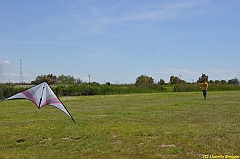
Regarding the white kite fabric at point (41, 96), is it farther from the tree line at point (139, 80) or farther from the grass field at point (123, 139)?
the tree line at point (139, 80)

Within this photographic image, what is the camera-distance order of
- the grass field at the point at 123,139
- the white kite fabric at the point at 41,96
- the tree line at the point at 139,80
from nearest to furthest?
the grass field at the point at 123,139, the white kite fabric at the point at 41,96, the tree line at the point at 139,80

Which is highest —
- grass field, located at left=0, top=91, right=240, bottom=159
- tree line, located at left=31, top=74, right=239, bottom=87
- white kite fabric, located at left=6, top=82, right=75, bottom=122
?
tree line, located at left=31, top=74, right=239, bottom=87

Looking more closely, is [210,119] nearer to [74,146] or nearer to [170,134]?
[170,134]

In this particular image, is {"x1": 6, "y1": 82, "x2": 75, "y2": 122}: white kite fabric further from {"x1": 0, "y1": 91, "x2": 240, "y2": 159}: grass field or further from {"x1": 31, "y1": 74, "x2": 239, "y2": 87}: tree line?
{"x1": 31, "y1": 74, "x2": 239, "y2": 87}: tree line

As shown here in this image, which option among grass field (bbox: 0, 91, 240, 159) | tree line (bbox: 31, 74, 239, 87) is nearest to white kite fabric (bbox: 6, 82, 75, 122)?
grass field (bbox: 0, 91, 240, 159)

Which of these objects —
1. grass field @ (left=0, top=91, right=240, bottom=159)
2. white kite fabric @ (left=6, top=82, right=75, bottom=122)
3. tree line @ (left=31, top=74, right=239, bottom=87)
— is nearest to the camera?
grass field @ (left=0, top=91, right=240, bottom=159)

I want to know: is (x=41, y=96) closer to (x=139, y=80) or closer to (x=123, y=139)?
(x=123, y=139)

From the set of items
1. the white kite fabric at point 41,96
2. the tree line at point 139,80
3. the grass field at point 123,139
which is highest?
the tree line at point 139,80

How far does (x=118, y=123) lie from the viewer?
41.5 feet

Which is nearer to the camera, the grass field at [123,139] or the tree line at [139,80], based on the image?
the grass field at [123,139]

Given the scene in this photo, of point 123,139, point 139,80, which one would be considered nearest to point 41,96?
point 123,139

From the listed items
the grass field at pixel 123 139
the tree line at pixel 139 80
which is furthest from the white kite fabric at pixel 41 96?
the tree line at pixel 139 80

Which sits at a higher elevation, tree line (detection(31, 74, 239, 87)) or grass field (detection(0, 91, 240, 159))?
tree line (detection(31, 74, 239, 87))

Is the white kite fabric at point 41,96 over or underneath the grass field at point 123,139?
over
